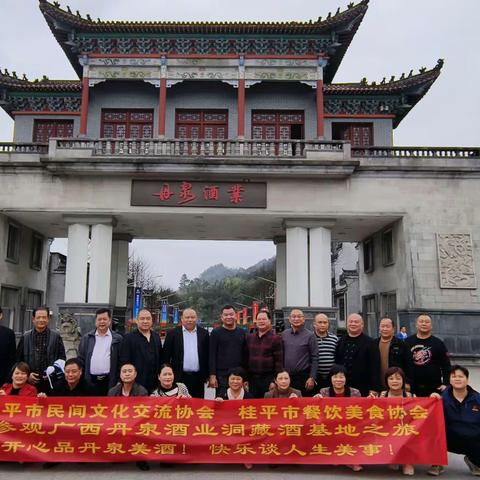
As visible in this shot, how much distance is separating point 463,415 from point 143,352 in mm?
3306

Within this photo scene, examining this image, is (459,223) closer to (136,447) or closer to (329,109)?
(329,109)

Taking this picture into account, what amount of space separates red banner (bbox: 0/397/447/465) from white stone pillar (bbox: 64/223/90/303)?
30.0 feet

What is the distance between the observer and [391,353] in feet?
17.0

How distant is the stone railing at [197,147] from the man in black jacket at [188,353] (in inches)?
355

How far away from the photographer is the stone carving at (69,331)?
41.2 feet

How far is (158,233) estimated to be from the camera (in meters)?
16.7

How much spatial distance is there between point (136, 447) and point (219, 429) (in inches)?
31.6

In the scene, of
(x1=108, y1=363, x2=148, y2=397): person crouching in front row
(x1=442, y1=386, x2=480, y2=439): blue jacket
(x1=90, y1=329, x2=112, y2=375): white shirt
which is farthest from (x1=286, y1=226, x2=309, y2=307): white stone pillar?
(x1=108, y1=363, x2=148, y2=397): person crouching in front row

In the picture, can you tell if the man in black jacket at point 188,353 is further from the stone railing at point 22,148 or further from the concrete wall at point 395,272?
the stone railing at point 22,148

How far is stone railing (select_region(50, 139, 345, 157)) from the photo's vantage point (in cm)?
1380

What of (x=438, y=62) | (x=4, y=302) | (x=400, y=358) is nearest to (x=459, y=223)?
(x=438, y=62)

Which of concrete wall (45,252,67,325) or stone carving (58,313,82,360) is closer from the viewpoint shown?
stone carving (58,313,82,360)

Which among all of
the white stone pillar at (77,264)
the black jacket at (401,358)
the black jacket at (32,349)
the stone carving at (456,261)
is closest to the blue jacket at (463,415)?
the black jacket at (401,358)

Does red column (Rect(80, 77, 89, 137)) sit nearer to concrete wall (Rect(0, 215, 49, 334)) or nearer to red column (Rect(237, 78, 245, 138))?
concrete wall (Rect(0, 215, 49, 334))
